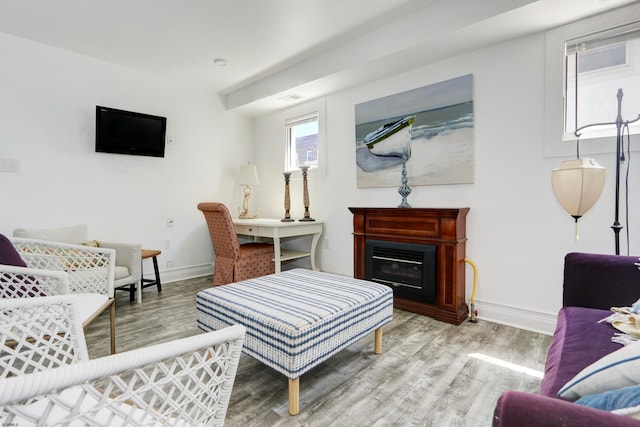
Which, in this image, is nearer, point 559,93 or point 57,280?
point 57,280

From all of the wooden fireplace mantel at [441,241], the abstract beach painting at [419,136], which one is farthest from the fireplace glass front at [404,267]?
the abstract beach painting at [419,136]

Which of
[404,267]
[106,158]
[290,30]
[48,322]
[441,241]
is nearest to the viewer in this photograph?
[48,322]

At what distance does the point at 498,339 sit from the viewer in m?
2.23

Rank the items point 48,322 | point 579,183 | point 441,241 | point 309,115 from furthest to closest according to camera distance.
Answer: point 309,115 → point 441,241 → point 579,183 → point 48,322

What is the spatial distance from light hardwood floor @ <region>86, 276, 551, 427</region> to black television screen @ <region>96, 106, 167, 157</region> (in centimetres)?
181

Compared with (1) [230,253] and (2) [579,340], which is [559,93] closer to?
(2) [579,340]

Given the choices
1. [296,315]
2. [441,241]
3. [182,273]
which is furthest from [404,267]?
[182,273]

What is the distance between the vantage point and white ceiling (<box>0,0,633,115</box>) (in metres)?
2.27

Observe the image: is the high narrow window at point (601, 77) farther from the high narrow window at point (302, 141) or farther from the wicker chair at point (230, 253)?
the wicker chair at point (230, 253)

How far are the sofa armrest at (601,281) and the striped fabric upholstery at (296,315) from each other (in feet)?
3.15

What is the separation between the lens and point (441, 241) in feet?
8.54

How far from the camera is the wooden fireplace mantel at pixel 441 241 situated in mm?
2549

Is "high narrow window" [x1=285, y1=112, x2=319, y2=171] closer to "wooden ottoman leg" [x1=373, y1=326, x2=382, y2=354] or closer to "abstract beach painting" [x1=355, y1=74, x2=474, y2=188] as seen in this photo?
"abstract beach painting" [x1=355, y1=74, x2=474, y2=188]

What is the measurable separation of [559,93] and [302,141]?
2.78 meters
